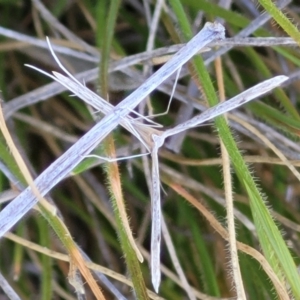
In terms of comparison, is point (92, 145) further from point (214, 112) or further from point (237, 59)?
point (237, 59)

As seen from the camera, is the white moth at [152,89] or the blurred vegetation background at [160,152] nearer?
the white moth at [152,89]

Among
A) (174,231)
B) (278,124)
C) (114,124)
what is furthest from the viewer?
→ (174,231)

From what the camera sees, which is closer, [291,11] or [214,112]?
[214,112]

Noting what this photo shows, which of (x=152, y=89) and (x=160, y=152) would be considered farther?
(x=160, y=152)

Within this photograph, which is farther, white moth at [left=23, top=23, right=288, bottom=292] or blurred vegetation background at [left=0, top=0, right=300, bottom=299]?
blurred vegetation background at [left=0, top=0, right=300, bottom=299]

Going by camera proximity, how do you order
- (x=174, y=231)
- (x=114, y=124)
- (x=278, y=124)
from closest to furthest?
(x=114, y=124) < (x=278, y=124) < (x=174, y=231)

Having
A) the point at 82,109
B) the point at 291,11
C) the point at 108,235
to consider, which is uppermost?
the point at 291,11

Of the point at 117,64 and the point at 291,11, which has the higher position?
the point at 291,11

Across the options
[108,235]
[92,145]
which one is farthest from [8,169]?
[108,235]
